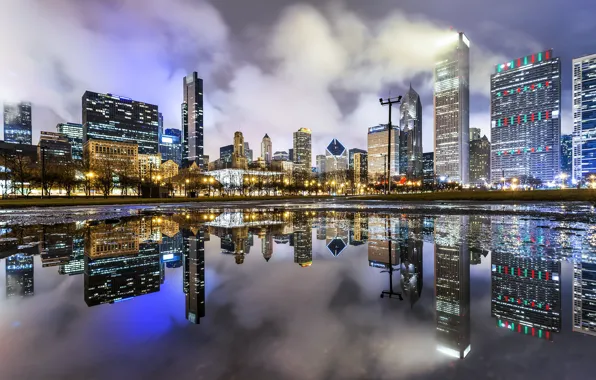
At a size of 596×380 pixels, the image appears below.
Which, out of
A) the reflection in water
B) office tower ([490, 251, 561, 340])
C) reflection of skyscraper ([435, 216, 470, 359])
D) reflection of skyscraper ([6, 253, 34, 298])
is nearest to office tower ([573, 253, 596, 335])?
the reflection in water

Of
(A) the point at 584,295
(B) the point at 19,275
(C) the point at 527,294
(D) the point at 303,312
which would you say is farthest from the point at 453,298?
(B) the point at 19,275

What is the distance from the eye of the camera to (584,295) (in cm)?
485

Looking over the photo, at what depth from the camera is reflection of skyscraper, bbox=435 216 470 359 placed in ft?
11.8

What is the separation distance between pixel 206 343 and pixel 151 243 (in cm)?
751

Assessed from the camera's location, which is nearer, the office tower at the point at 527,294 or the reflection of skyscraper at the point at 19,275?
the office tower at the point at 527,294

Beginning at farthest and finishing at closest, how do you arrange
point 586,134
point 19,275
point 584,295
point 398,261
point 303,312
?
point 586,134 < point 398,261 < point 19,275 < point 584,295 < point 303,312

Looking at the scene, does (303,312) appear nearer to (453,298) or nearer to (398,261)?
(453,298)

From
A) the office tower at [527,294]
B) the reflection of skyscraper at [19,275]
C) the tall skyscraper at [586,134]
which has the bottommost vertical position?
the reflection of skyscraper at [19,275]

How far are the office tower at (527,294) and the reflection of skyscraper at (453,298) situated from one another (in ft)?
1.39

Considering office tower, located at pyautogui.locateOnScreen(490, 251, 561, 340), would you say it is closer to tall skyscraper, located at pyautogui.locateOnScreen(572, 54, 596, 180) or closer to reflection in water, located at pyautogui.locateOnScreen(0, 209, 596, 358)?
reflection in water, located at pyautogui.locateOnScreen(0, 209, 596, 358)

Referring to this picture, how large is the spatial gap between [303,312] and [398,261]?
3742 mm

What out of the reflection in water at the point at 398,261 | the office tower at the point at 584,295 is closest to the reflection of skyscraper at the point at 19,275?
the reflection in water at the point at 398,261

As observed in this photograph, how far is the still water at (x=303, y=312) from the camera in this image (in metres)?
3.10

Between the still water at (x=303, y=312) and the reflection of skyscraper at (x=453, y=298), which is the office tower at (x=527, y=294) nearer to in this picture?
the still water at (x=303, y=312)
